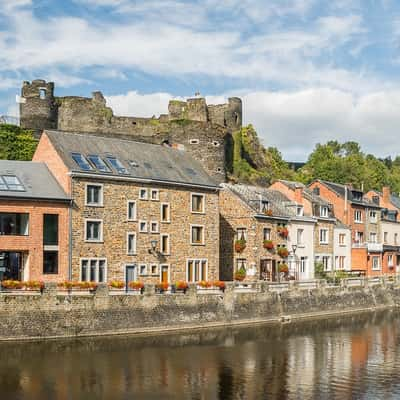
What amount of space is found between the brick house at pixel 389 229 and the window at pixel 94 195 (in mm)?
38138

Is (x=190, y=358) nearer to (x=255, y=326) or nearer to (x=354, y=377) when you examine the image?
(x=354, y=377)

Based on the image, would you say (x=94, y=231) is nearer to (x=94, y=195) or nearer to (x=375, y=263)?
(x=94, y=195)

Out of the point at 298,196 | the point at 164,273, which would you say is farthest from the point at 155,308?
the point at 298,196

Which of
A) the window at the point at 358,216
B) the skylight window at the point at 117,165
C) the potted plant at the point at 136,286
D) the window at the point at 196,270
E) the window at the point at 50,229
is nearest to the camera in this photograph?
the potted plant at the point at 136,286

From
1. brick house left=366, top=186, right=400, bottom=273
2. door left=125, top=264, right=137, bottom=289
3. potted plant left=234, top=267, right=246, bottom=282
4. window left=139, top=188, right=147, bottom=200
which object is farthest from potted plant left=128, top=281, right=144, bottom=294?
brick house left=366, top=186, right=400, bottom=273

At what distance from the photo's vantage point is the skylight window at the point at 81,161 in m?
48.7

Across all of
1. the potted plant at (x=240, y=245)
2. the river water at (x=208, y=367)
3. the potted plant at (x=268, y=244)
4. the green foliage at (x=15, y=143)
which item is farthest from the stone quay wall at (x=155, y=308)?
the green foliage at (x=15, y=143)

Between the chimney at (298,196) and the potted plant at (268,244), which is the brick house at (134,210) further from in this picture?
the chimney at (298,196)

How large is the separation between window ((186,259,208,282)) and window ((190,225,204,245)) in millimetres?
1358

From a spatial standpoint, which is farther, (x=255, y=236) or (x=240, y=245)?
(x=240, y=245)

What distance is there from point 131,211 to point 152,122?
3486cm

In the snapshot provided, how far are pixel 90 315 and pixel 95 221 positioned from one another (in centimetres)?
853

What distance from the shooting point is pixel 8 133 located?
7050 centimetres

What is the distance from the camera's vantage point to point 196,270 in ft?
179
